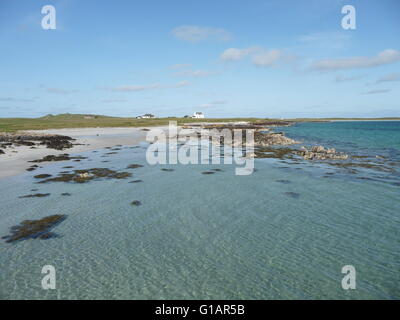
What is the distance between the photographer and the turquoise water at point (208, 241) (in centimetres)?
830

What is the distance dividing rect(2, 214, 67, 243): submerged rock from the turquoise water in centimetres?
44

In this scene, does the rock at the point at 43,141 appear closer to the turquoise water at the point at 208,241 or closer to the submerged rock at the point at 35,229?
the turquoise water at the point at 208,241

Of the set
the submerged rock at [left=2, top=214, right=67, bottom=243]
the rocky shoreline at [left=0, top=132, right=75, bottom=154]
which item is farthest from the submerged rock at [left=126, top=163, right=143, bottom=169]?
the rocky shoreline at [left=0, top=132, right=75, bottom=154]

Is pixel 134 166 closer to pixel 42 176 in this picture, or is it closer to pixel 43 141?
pixel 42 176

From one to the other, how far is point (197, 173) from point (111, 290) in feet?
58.8

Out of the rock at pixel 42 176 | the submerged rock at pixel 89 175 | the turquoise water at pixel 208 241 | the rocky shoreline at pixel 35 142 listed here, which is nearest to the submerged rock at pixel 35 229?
the turquoise water at pixel 208 241

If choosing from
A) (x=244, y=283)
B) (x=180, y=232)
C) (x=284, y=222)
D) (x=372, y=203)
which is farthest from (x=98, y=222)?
(x=372, y=203)

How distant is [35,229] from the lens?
1241 centimetres

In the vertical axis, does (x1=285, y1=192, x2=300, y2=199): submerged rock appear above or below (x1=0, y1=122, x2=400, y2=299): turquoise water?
above

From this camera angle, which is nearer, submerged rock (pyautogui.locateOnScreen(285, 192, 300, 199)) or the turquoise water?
the turquoise water

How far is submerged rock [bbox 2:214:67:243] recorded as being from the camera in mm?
11635

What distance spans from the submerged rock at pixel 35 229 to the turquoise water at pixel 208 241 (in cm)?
44

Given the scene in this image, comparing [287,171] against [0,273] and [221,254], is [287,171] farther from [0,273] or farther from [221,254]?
[0,273]

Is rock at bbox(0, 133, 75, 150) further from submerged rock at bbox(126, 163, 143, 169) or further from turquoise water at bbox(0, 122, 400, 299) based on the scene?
turquoise water at bbox(0, 122, 400, 299)
